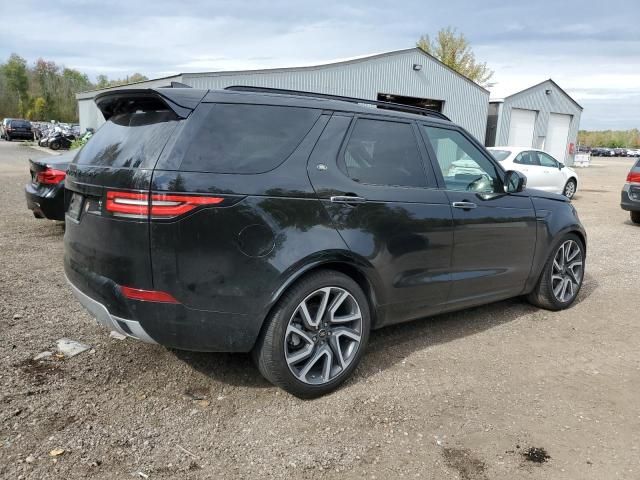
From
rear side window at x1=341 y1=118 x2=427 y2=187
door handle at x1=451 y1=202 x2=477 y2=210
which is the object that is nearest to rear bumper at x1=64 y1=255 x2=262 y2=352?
rear side window at x1=341 y1=118 x2=427 y2=187

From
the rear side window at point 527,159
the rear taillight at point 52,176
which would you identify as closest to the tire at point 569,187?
the rear side window at point 527,159

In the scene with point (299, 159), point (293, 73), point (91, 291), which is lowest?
point (91, 291)

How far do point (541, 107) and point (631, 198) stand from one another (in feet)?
69.2

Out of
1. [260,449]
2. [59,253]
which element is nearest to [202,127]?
[260,449]

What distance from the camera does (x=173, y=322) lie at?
9.46 ft

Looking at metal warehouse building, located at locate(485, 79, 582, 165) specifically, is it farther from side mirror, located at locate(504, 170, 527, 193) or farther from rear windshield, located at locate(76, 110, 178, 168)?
rear windshield, located at locate(76, 110, 178, 168)

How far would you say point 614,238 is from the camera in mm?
9508

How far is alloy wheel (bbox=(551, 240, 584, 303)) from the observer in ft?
16.8

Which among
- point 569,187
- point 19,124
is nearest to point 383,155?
point 569,187

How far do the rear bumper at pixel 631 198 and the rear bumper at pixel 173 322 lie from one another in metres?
10.3

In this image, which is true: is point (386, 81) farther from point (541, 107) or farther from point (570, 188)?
point (541, 107)

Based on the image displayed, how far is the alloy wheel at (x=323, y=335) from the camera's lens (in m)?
3.20

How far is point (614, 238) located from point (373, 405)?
319 inches

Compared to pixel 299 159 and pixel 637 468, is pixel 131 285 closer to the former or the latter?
pixel 299 159
